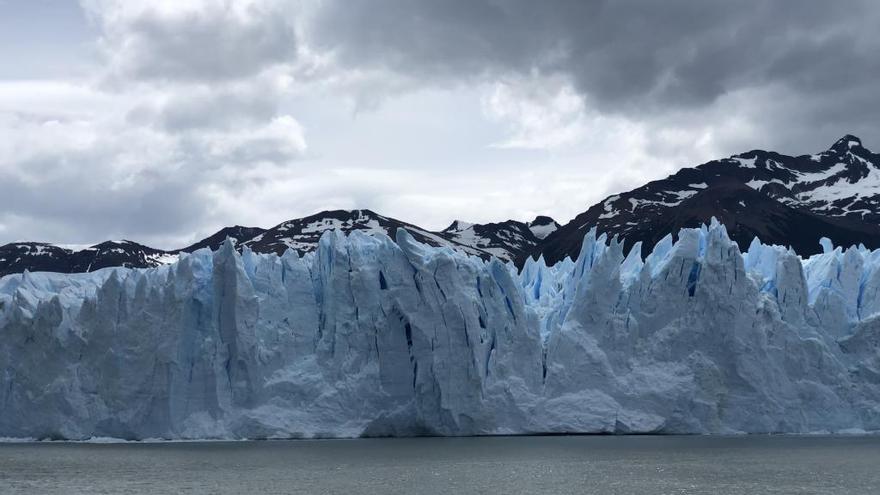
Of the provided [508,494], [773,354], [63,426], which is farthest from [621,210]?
[508,494]

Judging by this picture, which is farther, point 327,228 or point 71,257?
point 327,228

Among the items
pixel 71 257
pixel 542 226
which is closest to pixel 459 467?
pixel 71 257

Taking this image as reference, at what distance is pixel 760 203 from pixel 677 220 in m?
10.6

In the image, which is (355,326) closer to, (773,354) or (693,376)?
(693,376)

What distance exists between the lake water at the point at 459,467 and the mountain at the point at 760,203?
189 ft

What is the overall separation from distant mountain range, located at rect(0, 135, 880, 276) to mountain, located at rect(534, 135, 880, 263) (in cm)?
14

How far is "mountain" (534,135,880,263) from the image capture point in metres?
114

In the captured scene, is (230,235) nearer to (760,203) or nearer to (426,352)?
(760,203)

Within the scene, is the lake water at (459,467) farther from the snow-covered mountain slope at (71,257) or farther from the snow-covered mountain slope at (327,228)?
the snow-covered mountain slope at (327,228)

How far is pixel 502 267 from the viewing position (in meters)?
47.9

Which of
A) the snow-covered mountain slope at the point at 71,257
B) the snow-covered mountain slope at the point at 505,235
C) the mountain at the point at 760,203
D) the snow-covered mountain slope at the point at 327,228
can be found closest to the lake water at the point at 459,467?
the mountain at the point at 760,203

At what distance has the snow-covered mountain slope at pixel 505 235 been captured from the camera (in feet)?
428

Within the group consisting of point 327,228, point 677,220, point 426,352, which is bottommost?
point 426,352

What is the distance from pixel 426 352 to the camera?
1756 inches
